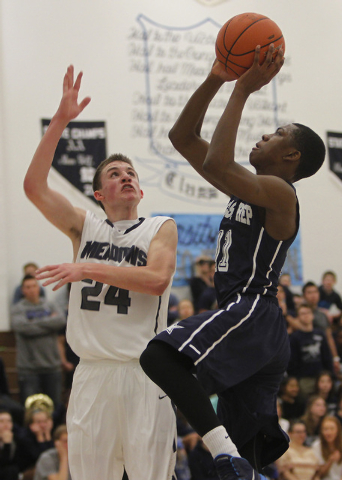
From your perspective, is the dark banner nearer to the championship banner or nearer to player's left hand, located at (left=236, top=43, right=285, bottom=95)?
the championship banner

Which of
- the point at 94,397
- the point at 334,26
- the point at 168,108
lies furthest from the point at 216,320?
the point at 334,26

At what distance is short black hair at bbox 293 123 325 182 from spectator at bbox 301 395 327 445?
→ 521cm

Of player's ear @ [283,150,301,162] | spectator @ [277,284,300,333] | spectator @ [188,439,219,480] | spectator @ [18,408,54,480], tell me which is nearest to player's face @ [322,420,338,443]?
spectator @ [188,439,219,480]

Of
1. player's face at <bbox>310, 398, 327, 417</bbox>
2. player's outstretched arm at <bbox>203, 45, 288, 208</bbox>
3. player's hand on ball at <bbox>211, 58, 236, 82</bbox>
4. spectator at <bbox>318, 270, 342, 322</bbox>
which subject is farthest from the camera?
spectator at <bbox>318, 270, 342, 322</bbox>

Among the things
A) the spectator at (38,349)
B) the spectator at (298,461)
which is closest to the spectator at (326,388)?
the spectator at (298,461)

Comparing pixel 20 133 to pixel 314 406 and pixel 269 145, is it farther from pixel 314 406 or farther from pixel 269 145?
pixel 269 145

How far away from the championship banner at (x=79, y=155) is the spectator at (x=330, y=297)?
466cm

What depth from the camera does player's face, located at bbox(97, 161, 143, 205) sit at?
4.05m

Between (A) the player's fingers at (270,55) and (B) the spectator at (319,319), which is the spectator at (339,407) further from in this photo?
(A) the player's fingers at (270,55)

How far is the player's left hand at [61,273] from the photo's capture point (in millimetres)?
3328

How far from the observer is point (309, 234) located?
43.4 feet

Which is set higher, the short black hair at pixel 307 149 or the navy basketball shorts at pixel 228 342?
the short black hair at pixel 307 149

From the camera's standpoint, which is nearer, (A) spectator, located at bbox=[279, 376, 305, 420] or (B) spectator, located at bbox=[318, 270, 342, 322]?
(A) spectator, located at bbox=[279, 376, 305, 420]

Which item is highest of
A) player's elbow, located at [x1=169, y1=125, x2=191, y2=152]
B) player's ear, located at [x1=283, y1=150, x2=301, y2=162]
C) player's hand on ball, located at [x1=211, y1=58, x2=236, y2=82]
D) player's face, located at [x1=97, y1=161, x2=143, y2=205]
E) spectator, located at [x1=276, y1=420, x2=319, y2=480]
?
player's hand on ball, located at [x1=211, y1=58, x2=236, y2=82]
